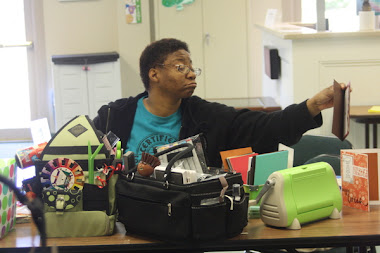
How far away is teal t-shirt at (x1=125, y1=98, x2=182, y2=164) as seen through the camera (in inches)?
105

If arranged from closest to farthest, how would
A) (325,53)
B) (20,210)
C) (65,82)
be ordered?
(20,210) → (325,53) → (65,82)

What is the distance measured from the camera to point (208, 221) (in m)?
1.87

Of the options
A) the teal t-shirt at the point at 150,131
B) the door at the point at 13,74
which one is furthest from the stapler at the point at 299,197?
the door at the point at 13,74

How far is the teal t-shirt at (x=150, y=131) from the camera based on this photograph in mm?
2658

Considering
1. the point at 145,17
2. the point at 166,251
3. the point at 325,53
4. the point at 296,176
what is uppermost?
the point at 145,17

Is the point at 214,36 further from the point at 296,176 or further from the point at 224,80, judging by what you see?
the point at 296,176

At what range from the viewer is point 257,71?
288 inches

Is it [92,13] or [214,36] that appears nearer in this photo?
[214,36]

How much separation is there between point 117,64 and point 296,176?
5.08 m

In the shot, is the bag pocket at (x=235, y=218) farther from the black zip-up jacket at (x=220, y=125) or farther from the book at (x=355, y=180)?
the black zip-up jacket at (x=220, y=125)

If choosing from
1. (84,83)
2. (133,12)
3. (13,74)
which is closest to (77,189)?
(84,83)

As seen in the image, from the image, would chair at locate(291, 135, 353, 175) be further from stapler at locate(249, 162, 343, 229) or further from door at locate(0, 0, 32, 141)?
door at locate(0, 0, 32, 141)

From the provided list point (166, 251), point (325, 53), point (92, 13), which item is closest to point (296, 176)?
point (166, 251)

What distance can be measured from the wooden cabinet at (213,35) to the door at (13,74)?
198cm
